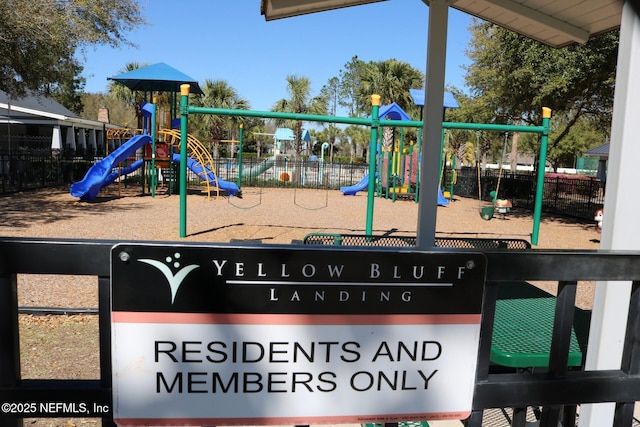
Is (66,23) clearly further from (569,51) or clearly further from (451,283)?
(451,283)

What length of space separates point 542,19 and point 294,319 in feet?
8.86

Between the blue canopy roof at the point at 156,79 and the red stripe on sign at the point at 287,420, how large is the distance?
687 inches

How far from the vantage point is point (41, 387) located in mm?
1242

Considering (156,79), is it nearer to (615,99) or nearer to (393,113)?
(393,113)

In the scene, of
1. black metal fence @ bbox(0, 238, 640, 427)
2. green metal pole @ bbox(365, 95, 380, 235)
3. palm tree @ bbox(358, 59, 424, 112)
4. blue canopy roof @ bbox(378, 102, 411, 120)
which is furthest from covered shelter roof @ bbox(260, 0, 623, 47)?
palm tree @ bbox(358, 59, 424, 112)

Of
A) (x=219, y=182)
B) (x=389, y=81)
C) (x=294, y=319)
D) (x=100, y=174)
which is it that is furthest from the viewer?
(x=389, y=81)

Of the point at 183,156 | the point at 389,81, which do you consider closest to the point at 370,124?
the point at 183,156

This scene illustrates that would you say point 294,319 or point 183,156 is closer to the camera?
point 294,319

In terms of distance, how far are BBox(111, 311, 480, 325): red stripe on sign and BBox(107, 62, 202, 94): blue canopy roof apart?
57.1ft

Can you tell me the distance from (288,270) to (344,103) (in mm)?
59207

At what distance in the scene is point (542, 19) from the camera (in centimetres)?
309

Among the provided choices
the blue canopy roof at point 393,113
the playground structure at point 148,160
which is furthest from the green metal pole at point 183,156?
the blue canopy roof at point 393,113

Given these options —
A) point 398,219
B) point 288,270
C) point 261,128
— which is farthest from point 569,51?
point 261,128

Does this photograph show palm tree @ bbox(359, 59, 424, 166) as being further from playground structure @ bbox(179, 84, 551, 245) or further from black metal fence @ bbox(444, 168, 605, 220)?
playground structure @ bbox(179, 84, 551, 245)
